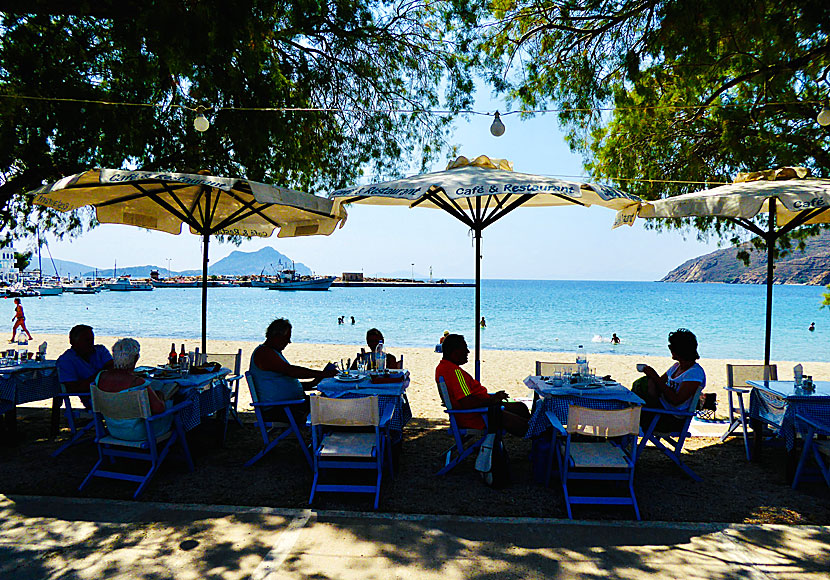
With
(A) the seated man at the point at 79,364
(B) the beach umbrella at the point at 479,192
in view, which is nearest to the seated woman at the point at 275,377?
(A) the seated man at the point at 79,364

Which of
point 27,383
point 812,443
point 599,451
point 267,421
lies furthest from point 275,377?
point 812,443

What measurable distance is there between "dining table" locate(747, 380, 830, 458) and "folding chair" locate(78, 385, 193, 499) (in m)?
4.96

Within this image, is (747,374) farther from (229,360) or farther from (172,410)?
(229,360)

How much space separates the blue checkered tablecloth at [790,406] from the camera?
4.28 metres

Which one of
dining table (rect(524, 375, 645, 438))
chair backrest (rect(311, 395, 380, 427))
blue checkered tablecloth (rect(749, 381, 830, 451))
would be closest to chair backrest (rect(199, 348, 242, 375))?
chair backrest (rect(311, 395, 380, 427))

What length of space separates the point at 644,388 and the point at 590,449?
1.08m

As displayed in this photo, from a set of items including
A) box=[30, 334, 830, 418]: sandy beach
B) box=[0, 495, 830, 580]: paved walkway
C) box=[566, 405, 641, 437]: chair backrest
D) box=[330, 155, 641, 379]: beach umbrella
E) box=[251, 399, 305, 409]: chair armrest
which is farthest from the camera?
box=[30, 334, 830, 418]: sandy beach

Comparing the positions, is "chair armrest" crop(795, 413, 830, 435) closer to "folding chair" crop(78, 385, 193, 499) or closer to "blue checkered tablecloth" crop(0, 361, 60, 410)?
"folding chair" crop(78, 385, 193, 499)

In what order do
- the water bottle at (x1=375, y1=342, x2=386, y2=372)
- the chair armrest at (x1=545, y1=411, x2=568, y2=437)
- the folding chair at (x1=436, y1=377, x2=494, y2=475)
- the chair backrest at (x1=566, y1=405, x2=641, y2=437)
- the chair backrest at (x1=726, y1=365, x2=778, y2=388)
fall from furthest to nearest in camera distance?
the chair backrest at (x1=726, y1=365, x2=778, y2=388)
the water bottle at (x1=375, y1=342, x2=386, y2=372)
the folding chair at (x1=436, y1=377, x2=494, y2=475)
the chair armrest at (x1=545, y1=411, x2=568, y2=437)
the chair backrest at (x1=566, y1=405, x2=641, y2=437)

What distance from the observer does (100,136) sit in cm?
740

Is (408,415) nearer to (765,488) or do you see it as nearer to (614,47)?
(765,488)

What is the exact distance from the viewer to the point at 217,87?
7391 mm

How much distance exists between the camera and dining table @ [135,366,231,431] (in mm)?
4703

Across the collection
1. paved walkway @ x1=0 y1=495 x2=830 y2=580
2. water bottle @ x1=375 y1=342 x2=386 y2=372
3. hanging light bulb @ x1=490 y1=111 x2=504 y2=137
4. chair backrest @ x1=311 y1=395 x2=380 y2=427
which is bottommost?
paved walkway @ x1=0 y1=495 x2=830 y2=580
